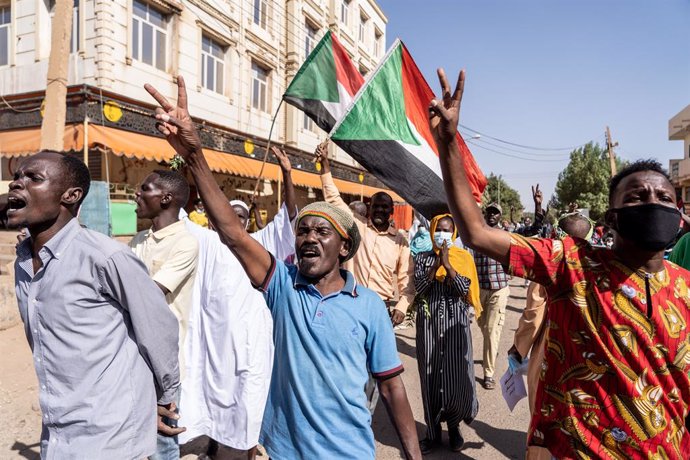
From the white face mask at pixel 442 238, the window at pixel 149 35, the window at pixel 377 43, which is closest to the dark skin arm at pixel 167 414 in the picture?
the white face mask at pixel 442 238

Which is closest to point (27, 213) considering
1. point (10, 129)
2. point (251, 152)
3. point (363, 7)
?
point (10, 129)

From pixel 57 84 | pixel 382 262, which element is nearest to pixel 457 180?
pixel 382 262

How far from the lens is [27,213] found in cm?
173

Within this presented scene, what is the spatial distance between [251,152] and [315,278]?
46.8 ft

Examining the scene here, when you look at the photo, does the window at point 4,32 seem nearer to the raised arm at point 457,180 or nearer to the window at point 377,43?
the raised arm at point 457,180

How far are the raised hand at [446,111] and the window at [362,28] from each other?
26592 mm

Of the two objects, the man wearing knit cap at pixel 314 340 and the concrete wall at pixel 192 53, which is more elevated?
the concrete wall at pixel 192 53

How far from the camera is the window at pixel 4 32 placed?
1263 centimetres

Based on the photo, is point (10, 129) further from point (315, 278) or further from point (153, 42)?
point (315, 278)

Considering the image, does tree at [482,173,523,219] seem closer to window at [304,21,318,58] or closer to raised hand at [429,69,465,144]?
window at [304,21,318,58]

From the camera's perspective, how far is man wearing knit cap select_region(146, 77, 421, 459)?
1.77m

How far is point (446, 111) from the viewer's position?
1.59m

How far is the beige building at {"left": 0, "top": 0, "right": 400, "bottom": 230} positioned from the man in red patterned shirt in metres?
10.1

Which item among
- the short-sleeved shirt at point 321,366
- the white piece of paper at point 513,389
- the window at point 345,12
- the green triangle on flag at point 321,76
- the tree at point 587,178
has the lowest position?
the white piece of paper at point 513,389
